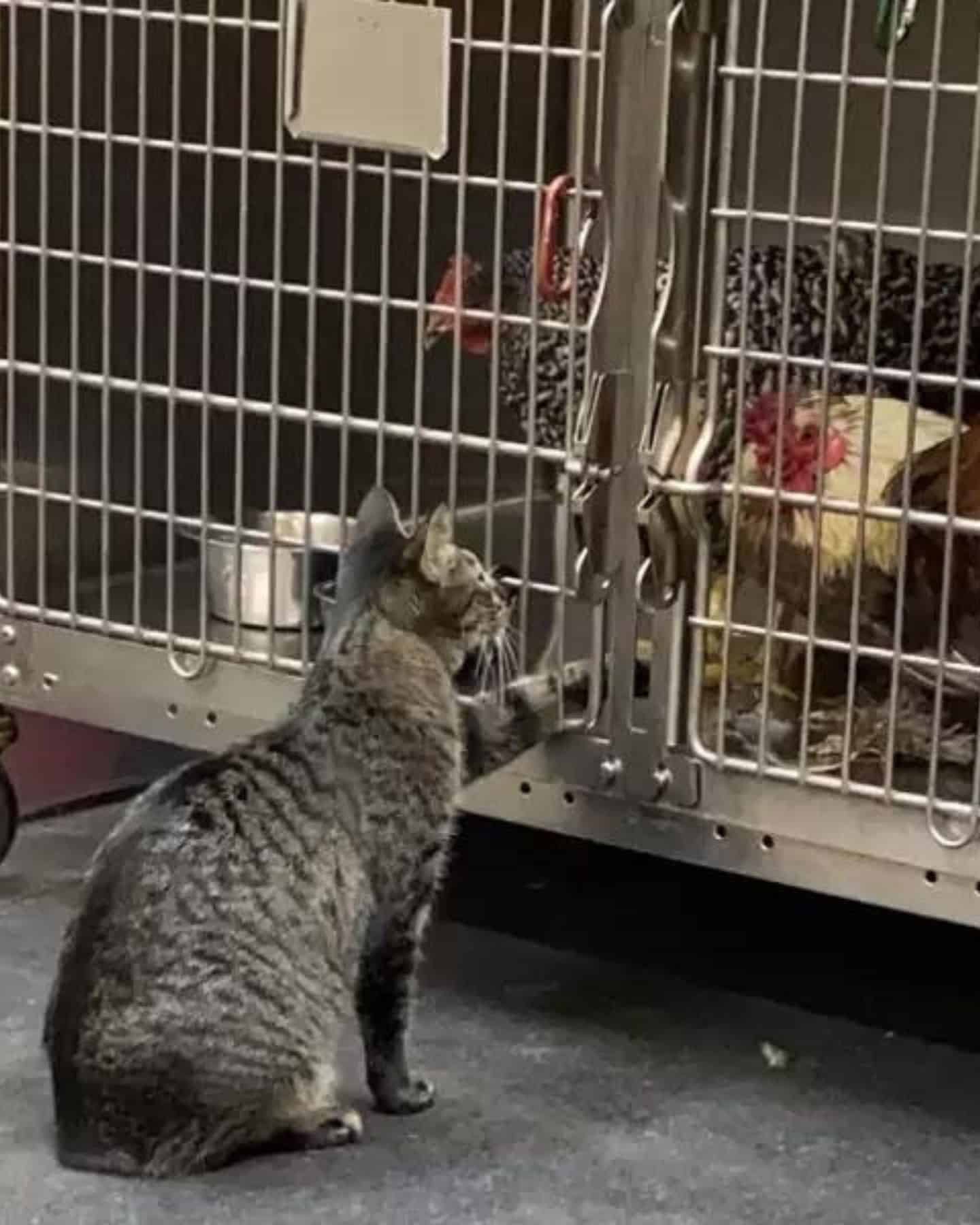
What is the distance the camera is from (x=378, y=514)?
5.01ft

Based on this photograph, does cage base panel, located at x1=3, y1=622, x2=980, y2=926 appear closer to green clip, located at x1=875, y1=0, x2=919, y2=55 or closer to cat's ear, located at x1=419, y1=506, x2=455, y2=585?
cat's ear, located at x1=419, y1=506, x2=455, y2=585

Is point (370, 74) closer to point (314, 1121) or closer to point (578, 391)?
point (578, 391)

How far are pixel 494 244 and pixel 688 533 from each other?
25 cm

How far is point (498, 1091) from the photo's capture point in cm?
155

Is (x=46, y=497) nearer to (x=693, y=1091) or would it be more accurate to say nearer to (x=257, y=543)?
(x=257, y=543)

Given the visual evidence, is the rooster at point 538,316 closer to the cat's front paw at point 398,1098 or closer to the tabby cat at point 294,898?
the tabby cat at point 294,898

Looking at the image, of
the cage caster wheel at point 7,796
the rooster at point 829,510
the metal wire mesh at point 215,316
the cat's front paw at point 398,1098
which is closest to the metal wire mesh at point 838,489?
the rooster at point 829,510

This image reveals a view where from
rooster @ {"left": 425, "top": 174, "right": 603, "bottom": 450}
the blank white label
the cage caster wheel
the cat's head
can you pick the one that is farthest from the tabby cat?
the cage caster wheel

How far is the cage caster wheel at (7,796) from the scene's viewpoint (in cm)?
182

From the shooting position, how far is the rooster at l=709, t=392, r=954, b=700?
1.46 meters

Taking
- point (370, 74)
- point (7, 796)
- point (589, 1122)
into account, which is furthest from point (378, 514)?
point (7, 796)

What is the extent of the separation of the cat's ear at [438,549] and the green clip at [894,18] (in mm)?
354

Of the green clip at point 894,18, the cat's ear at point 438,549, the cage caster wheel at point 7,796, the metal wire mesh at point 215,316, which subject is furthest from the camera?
the cage caster wheel at point 7,796

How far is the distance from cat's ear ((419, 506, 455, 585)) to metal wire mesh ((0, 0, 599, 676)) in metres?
0.06
